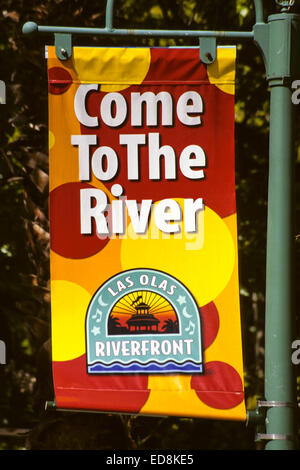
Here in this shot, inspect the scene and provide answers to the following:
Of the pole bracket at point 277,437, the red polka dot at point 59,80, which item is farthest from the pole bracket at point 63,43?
the pole bracket at point 277,437

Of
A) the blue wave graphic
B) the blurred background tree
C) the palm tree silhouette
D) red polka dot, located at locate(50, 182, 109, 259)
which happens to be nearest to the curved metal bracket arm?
the blurred background tree

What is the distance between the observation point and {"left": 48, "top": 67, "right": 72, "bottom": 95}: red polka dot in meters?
4.82

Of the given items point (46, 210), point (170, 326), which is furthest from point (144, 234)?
point (46, 210)

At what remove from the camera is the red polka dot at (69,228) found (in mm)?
4711

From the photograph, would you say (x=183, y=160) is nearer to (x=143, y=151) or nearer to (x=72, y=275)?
(x=143, y=151)

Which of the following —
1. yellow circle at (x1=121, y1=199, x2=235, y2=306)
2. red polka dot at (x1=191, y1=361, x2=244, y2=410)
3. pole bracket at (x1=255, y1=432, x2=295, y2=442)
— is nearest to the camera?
pole bracket at (x1=255, y1=432, x2=295, y2=442)

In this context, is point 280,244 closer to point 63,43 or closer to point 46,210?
point 63,43

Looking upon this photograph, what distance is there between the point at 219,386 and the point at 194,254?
810 millimetres

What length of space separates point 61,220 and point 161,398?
126 cm

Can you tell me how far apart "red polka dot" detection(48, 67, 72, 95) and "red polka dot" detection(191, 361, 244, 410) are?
1.96m

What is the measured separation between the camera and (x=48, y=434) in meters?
6.54

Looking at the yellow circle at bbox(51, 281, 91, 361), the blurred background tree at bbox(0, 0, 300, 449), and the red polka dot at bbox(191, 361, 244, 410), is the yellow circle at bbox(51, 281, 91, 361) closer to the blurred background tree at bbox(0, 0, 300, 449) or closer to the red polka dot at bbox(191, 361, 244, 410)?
the red polka dot at bbox(191, 361, 244, 410)

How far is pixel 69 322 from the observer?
15.3ft
